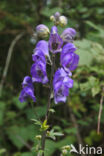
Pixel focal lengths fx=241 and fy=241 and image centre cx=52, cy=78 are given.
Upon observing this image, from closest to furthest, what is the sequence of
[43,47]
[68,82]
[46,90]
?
[68,82] → [43,47] → [46,90]

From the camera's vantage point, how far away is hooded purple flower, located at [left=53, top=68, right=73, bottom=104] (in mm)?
1635

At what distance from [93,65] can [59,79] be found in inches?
36.7

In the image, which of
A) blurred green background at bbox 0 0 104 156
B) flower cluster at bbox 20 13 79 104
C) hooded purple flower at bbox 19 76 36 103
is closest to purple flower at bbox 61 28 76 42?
flower cluster at bbox 20 13 79 104

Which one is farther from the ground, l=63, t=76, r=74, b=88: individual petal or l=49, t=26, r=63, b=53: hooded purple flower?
l=49, t=26, r=63, b=53: hooded purple flower

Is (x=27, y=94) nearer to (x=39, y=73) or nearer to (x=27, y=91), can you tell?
(x=27, y=91)

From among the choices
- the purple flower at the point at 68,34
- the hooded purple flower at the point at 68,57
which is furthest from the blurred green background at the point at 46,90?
the purple flower at the point at 68,34

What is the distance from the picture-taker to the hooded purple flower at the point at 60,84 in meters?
1.63

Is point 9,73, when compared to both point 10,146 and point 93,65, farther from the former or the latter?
point 93,65

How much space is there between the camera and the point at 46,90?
3.82 metres

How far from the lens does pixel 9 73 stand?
13.8 ft

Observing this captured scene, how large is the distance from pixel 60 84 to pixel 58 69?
12 centimetres

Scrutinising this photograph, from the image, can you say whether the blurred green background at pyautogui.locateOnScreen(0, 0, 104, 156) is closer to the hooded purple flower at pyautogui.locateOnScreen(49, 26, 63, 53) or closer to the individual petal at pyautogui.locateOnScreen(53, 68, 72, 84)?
the individual petal at pyautogui.locateOnScreen(53, 68, 72, 84)

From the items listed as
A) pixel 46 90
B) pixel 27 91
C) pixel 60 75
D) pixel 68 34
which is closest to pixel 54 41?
pixel 68 34

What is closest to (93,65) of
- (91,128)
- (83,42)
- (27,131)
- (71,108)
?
(83,42)
